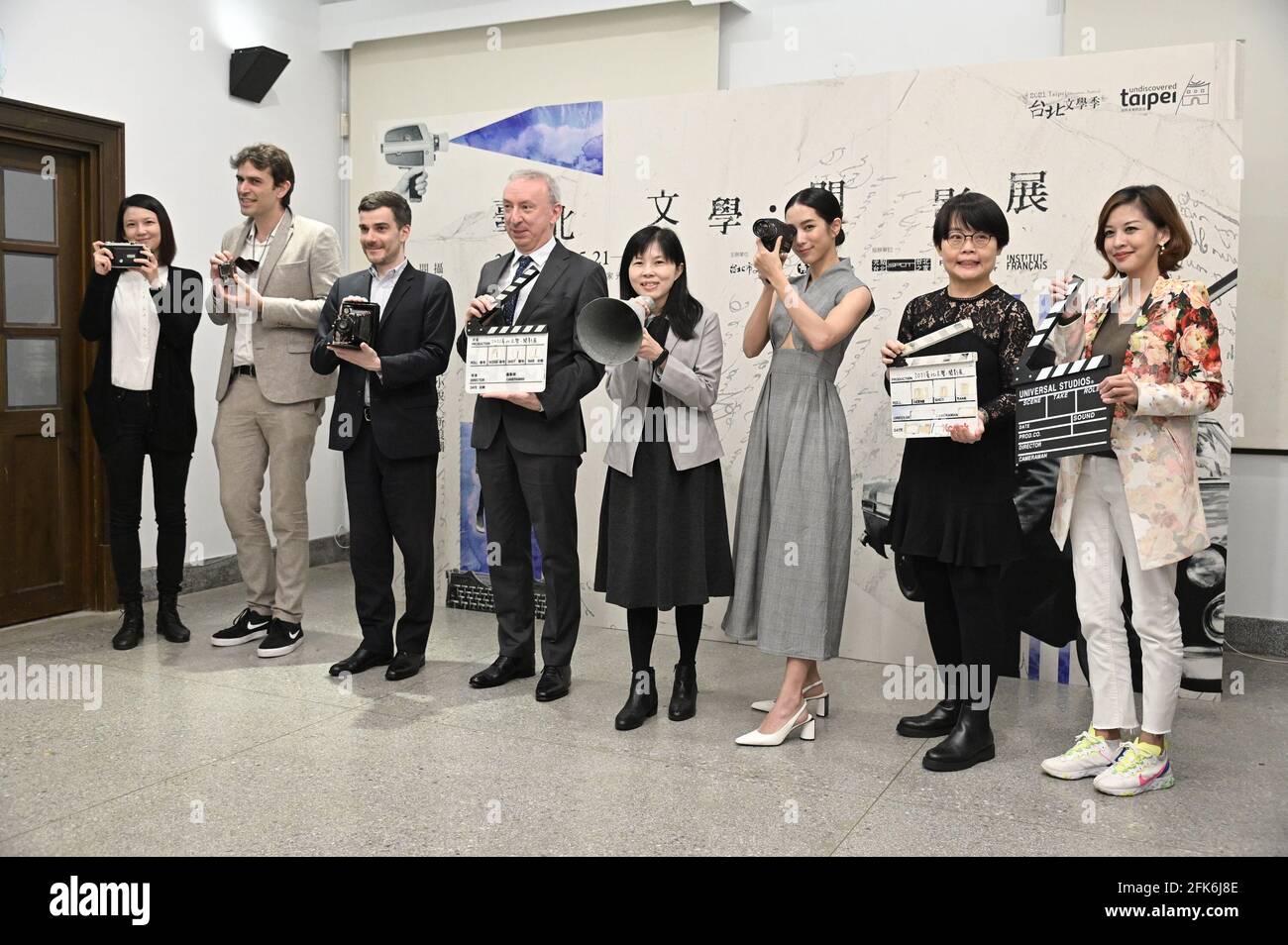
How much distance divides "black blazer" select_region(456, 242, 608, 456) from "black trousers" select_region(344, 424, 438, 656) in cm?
42

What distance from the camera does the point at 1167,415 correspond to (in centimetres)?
302

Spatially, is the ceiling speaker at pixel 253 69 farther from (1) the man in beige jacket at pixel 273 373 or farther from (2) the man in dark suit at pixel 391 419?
(2) the man in dark suit at pixel 391 419

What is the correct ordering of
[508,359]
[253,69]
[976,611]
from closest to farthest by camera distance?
[976,611] < [508,359] < [253,69]

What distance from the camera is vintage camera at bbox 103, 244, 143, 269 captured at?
4.52 metres

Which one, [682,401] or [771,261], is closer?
[771,261]

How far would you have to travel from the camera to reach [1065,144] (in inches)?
168

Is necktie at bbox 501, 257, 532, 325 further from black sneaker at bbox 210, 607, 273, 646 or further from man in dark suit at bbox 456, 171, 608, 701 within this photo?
black sneaker at bbox 210, 607, 273, 646

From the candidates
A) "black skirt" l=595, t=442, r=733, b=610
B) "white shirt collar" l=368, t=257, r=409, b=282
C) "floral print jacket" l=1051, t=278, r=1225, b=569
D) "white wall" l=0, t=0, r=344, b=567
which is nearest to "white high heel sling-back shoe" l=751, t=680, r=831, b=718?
"black skirt" l=595, t=442, r=733, b=610

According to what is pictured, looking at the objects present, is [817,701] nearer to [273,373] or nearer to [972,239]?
[972,239]

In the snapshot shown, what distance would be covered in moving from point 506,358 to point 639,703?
1.22 meters

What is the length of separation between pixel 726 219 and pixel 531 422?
5.09ft

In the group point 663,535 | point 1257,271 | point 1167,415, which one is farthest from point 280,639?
point 1257,271

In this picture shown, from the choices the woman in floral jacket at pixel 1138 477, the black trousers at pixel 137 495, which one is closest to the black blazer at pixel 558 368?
the woman in floral jacket at pixel 1138 477

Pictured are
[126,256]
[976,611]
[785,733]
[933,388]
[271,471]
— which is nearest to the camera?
[933,388]
